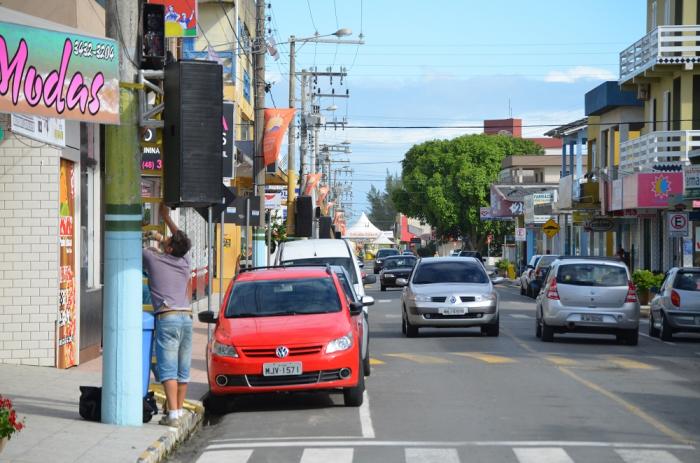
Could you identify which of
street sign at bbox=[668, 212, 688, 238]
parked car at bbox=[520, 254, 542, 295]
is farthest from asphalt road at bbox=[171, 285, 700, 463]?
parked car at bbox=[520, 254, 542, 295]

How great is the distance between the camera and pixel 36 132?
48.4ft

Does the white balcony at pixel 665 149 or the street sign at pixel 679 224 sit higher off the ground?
the white balcony at pixel 665 149

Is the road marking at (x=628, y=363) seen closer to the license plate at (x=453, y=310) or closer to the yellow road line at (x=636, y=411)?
the yellow road line at (x=636, y=411)

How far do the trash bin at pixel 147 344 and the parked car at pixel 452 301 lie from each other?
1250cm

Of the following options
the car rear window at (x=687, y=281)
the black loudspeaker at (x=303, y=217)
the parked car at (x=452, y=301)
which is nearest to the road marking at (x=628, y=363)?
the parked car at (x=452, y=301)

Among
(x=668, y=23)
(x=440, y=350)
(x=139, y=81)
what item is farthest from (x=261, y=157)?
(x=668, y=23)

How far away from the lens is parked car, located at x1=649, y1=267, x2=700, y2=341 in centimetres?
2588

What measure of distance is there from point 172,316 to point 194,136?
1.86m

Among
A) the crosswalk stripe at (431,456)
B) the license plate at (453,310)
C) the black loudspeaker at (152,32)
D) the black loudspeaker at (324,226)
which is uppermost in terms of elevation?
the black loudspeaker at (152,32)

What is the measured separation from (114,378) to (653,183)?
3362 centimetres

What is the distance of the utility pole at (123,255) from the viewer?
12.4 meters

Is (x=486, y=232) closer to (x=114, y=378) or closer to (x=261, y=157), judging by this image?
(x=261, y=157)

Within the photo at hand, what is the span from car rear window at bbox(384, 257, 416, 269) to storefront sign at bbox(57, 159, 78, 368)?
3581 cm

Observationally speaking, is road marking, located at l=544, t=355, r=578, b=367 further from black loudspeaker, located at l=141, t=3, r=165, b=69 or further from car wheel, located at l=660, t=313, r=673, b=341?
black loudspeaker, located at l=141, t=3, r=165, b=69
